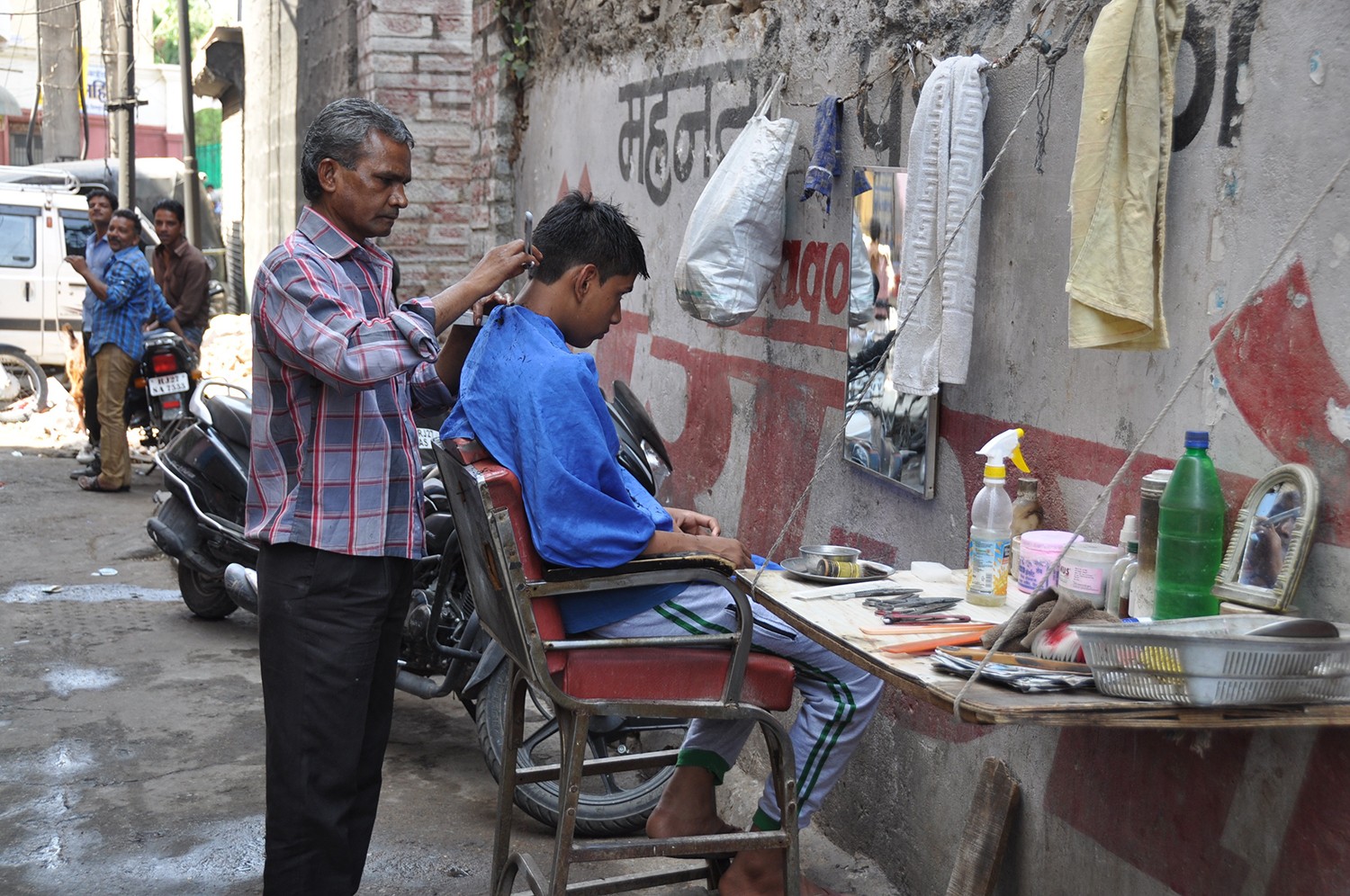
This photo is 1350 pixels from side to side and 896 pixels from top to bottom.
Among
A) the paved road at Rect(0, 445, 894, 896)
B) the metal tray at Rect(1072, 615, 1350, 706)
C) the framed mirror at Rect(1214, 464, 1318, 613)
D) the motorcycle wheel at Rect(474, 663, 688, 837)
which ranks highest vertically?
the framed mirror at Rect(1214, 464, 1318, 613)

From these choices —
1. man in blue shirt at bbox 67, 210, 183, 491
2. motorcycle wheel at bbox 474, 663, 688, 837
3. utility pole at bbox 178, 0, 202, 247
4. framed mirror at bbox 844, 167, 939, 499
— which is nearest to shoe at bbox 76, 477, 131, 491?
man in blue shirt at bbox 67, 210, 183, 491

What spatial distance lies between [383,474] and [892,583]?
1112mm

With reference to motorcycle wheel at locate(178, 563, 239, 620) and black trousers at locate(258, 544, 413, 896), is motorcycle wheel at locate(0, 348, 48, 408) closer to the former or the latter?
motorcycle wheel at locate(178, 563, 239, 620)

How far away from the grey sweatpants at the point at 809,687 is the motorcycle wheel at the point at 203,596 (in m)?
4.03

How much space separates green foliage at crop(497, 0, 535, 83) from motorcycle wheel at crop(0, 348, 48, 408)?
7625 millimetres

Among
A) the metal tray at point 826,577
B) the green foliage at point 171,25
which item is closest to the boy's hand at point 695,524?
the metal tray at point 826,577

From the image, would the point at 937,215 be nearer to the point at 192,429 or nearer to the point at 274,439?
the point at 274,439

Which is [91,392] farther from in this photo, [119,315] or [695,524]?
[695,524]

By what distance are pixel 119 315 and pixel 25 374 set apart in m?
4.28

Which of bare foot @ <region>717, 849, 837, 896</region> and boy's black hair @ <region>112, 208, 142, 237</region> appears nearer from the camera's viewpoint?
bare foot @ <region>717, 849, 837, 896</region>

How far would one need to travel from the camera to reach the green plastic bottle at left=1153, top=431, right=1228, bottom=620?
212 centimetres

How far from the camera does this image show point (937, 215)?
294 cm

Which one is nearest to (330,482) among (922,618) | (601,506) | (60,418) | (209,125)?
(601,506)

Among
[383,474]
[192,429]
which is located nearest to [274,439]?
[383,474]
